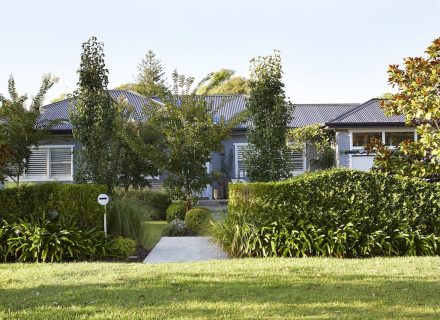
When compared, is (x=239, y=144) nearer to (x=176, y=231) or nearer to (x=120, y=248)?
(x=176, y=231)

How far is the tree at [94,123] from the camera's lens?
13.3 m

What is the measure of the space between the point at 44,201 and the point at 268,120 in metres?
6.22

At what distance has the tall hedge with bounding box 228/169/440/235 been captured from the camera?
10.4m

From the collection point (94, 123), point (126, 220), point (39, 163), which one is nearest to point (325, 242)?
point (126, 220)

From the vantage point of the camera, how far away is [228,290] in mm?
6910

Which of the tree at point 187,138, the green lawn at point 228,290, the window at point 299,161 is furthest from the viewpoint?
the window at point 299,161

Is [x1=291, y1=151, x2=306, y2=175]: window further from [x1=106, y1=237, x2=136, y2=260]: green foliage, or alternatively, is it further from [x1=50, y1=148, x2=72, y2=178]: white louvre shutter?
[x1=106, y1=237, x2=136, y2=260]: green foliage

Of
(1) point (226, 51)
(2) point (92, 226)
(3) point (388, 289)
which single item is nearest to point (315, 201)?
(3) point (388, 289)

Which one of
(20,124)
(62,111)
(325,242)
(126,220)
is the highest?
(62,111)

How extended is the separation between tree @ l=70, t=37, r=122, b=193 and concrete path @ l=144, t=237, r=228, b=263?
7.87 ft

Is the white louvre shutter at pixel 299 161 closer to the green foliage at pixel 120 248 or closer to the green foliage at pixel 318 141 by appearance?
the green foliage at pixel 318 141

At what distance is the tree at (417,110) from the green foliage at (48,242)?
5.93 meters

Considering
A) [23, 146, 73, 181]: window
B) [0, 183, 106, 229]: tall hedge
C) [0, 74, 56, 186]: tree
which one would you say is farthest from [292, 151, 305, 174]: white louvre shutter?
[0, 183, 106, 229]: tall hedge

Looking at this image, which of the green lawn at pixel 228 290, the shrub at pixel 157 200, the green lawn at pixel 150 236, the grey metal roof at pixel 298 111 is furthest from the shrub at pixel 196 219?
the grey metal roof at pixel 298 111
